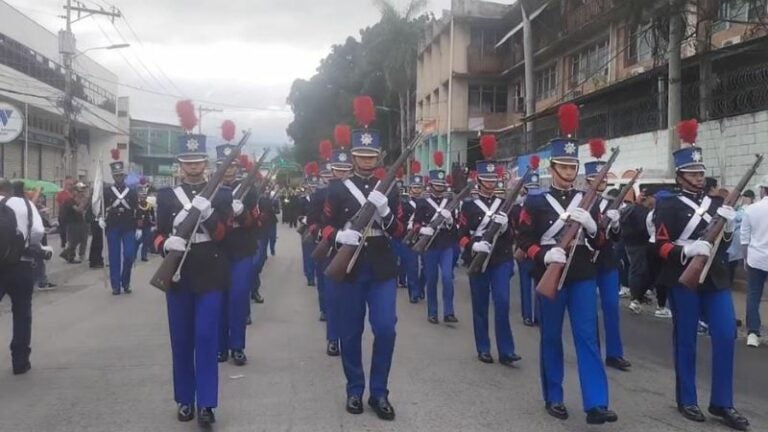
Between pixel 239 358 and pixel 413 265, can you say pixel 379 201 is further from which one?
pixel 413 265

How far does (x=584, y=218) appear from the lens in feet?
17.4

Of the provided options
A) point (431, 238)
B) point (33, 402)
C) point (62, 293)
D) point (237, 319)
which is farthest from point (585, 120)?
point (33, 402)

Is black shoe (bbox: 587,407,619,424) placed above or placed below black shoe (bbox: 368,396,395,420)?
above

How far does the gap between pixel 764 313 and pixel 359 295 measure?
25.7 ft

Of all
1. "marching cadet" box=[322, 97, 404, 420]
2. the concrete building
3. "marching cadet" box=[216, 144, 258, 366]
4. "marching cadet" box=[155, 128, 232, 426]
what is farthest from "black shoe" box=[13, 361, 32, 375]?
the concrete building

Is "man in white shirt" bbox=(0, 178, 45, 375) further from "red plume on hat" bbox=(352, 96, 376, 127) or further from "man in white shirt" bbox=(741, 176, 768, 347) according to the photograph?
"man in white shirt" bbox=(741, 176, 768, 347)

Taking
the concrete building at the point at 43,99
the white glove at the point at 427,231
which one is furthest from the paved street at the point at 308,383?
the concrete building at the point at 43,99

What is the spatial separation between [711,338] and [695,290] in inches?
14.9

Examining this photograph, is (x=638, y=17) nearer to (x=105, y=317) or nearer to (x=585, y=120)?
(x=105, y=317)

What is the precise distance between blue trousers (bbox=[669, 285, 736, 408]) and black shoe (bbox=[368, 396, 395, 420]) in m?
2.24

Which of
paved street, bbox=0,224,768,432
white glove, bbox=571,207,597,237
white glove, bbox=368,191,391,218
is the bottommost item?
paved street, bbox=0,224,768,432

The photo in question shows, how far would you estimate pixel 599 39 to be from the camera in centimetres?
2744

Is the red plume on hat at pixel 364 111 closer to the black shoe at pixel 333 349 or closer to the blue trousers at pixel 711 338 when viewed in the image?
the black shoe at pixel 333 349

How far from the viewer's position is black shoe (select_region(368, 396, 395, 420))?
216 inches
